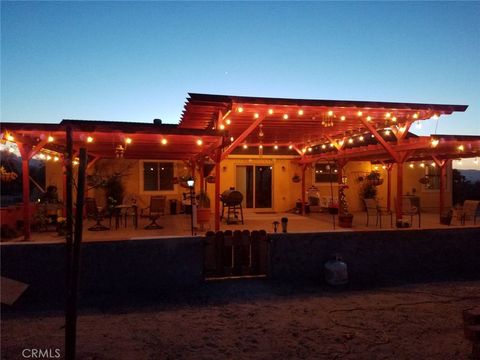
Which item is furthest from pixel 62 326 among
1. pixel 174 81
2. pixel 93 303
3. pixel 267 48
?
pixel 174 81

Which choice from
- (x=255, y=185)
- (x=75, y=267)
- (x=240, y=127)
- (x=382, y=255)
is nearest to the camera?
(x=75, y=267)

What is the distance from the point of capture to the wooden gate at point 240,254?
5.81 metres

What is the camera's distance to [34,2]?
7738 mm

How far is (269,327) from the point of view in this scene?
4055mm

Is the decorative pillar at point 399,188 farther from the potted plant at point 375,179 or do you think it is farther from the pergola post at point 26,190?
the pergola post at point 26,190

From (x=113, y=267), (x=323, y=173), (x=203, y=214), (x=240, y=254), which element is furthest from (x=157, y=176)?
(x=113, y=267)

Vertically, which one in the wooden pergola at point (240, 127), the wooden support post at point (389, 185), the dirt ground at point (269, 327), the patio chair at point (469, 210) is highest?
the wooden pergola at point (240, 127)

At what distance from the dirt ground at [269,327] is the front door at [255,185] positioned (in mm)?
9745

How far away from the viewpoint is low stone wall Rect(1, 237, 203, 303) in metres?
4.95

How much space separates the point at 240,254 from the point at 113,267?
2.05 metres

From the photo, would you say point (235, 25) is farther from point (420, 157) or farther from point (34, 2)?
point (420, 157)

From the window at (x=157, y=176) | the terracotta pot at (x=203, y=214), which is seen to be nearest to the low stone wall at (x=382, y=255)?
the terracotta pot at (x=203, y=214)

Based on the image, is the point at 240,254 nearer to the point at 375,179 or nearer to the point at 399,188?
the point at 399,188

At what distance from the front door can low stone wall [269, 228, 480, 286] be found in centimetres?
913
